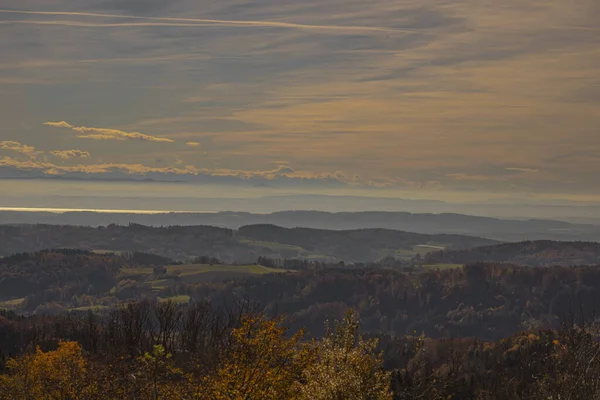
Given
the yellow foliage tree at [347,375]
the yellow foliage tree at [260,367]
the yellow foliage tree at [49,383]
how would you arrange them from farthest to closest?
the yellow foliage tree at [49,383], the yellow foliage tree at [260,367], the yellow foliage tree at [347,375]

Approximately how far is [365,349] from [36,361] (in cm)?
6992

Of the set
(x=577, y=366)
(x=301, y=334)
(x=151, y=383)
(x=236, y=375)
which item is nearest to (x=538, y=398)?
(x=577, y=366)

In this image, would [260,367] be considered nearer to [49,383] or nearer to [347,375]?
[347,375]

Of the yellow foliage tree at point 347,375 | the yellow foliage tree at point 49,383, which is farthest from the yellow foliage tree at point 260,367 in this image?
the yellow foliage tree at point 49,383

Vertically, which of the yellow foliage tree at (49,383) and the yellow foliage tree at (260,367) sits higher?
the yellow foliage tree at (260,367)

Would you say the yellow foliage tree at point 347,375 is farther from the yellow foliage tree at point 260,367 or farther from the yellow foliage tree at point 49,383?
the yellow foliage tree at point 49,383

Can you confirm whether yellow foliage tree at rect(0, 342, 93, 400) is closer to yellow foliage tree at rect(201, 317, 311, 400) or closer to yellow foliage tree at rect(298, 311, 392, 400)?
yellow foliage tree at rect(201, 317, 311, 400)

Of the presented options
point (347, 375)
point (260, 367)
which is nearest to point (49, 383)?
point (260, 367)

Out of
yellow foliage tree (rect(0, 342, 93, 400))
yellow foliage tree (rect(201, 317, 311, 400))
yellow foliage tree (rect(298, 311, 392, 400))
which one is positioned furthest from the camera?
yellow foliage tree (rect(0, 342, 93, 400))

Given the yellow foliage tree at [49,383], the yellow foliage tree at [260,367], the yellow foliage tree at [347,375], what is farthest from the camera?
the yellow foliage tree at [49,383]

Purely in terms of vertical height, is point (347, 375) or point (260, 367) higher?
point (347, 375)

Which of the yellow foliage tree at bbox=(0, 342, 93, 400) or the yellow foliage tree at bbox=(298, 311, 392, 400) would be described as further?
the yellow foliage tree at bbox=(0, 342, 93, 400)

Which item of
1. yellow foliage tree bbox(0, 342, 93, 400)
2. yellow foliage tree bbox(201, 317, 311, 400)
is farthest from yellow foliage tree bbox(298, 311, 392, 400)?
yellow foliage tree bbox(0, 342, 93, 400)

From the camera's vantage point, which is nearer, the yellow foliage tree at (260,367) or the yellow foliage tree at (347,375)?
the yellow foliage tree at (347,375)
